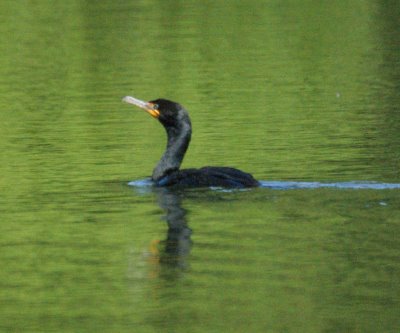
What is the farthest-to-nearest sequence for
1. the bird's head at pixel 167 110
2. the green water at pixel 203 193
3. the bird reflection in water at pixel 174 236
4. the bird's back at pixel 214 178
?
the bird's head at pixel 167 110 → the bird's back at pixel 214 178 → the bird reflection in water at pixel 174 236 → the green water at pixel 203 193

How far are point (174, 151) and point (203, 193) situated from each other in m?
1.89

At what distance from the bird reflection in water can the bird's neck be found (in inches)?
47.5

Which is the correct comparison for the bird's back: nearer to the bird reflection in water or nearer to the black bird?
the black bird

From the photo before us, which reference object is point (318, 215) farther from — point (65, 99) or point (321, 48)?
point (321, 48)

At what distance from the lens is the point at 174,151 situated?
18.6 metres

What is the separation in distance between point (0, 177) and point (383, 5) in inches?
1201

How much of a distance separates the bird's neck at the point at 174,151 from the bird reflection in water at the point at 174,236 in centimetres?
121

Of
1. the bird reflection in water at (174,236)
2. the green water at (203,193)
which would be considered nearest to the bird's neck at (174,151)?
the green water at (203,193)

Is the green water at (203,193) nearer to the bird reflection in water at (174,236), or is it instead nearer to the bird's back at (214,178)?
the bird reflection in water at (174,236)

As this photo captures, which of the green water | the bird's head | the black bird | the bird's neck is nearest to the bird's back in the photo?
the black bird

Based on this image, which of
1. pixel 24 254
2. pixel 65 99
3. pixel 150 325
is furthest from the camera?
pixel 65 99

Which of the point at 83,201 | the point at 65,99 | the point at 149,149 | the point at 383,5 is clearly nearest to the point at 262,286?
the point at 83,201

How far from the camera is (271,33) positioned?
40.8 m

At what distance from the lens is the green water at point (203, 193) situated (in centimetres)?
1197
